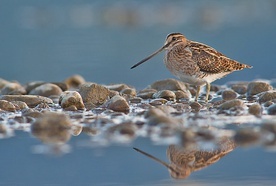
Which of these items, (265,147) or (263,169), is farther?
(265,147)

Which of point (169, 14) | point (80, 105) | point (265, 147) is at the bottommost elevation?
point (265, 147)

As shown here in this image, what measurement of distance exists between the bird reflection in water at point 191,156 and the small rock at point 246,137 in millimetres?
73

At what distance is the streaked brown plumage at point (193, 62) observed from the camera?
1090cm

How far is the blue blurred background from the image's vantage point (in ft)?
51.2

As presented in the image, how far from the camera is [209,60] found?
36.0 ft

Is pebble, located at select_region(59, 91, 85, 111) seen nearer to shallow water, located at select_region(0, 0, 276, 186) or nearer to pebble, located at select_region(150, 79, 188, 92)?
shallow water, located at select_region(0, 0, 276, 186)

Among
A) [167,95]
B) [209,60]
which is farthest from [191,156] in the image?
[167,95]

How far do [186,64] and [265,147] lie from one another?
11.3 feet

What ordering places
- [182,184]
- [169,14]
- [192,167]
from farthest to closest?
[169,14] < [192,167] < [182,184]

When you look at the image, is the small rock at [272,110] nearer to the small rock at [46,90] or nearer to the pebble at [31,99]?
the pebble at [31,99]

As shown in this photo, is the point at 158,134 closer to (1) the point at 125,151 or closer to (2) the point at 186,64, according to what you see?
(1) the point at 125,151

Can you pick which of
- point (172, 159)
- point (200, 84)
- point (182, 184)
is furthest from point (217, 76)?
point (182, 184)

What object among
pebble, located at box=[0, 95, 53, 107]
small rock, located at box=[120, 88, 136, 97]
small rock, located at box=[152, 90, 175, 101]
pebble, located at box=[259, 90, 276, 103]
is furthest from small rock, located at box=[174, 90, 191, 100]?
pebble, located at box=[0, 95, 53, 107]

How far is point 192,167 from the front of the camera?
7289 millimetres
